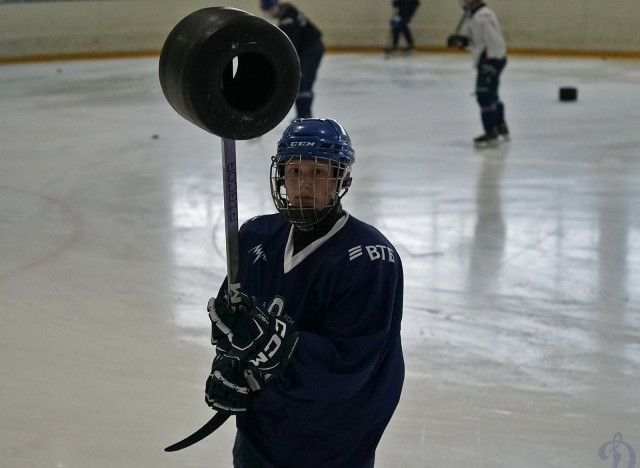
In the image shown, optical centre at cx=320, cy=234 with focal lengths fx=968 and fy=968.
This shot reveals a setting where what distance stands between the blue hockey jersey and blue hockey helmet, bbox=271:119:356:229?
54 millimetres

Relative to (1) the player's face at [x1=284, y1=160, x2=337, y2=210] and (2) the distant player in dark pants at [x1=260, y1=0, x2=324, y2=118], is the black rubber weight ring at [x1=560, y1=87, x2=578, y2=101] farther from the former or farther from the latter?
(1) the player's face at [x1=284, y1=160, x2=337, y2=210]

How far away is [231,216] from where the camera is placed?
4.97ft

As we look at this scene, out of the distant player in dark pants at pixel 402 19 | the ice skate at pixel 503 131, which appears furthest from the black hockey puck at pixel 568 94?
the distant player in dark pants at pixel 402 19

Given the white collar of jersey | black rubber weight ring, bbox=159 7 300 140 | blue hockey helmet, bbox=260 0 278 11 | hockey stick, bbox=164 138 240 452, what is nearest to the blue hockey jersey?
the white collar of jersey

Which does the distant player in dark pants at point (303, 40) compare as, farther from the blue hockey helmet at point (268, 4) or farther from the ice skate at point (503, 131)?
the ice skate at point (503, 131)

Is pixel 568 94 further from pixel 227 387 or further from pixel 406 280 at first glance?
pixel 227 387

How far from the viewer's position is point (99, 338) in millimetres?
3578

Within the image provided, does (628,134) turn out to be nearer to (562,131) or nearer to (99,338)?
(562,131)

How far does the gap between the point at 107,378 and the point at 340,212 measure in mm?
1752

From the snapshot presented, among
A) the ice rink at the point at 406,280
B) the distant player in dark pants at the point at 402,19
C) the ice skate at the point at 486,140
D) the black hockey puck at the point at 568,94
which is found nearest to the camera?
the ice rink at the point at 406,280

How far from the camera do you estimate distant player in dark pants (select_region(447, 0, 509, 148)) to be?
7035 mm

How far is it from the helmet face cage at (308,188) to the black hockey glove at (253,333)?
0.20 m

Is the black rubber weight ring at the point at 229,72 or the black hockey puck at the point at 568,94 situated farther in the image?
the black hockey puck at the point at 568,94

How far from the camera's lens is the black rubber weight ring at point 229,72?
1399 mm
